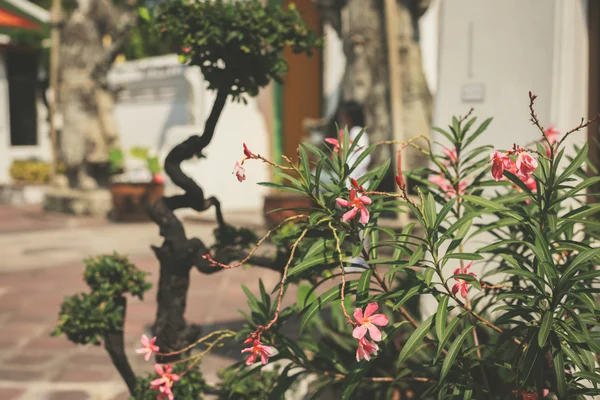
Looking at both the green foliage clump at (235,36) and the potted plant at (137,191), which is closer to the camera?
the green foliage clump at (235,36)

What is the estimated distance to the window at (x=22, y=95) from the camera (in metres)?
A: 16.1

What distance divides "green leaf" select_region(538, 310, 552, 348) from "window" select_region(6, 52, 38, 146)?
16.1 meters

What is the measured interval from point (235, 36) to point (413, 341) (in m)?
1.47

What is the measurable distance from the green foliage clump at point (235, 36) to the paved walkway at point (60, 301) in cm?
196

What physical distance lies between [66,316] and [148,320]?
2415 mm

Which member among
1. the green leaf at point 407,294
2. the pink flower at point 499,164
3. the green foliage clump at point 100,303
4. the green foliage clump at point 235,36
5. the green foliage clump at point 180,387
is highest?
the green foliage clump at point 235,36

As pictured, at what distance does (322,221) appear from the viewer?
2145 millimetres

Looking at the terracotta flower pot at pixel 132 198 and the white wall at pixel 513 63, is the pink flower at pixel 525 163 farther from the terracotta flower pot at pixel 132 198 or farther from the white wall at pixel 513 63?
the terracotta flower pot at pixel 132 198

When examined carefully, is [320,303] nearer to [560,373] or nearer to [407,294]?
[407,294]

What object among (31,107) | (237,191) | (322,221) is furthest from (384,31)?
(31,107)

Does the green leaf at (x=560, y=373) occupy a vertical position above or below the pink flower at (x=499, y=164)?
below

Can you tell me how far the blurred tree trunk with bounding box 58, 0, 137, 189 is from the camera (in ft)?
38.7

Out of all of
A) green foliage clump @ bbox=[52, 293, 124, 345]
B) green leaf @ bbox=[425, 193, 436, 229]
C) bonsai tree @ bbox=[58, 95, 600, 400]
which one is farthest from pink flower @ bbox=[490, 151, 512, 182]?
green foliage clump @ bbox=[52, 293, 124, 345]

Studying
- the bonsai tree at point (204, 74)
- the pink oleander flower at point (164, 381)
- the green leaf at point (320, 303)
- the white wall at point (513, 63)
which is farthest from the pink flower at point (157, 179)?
the green leaf at point (320, 303)
